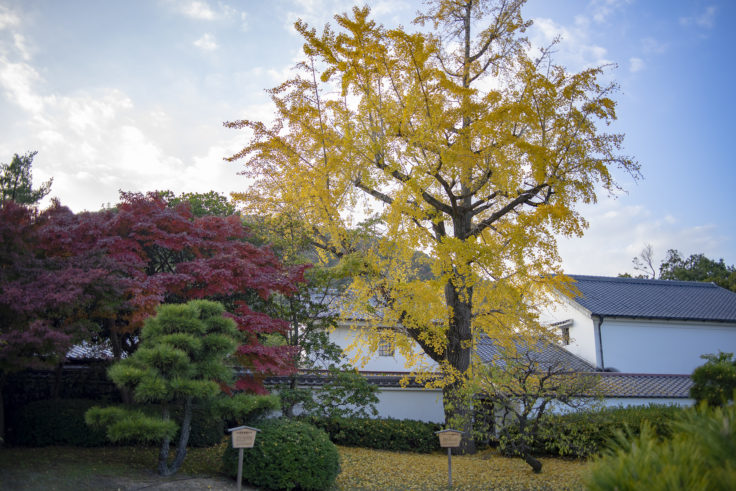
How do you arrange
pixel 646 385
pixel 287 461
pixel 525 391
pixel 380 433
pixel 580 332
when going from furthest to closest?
1. pixel 580 332
2. pixel 646 385
3. pixel 380 433
4. pixel 525 391
5. pixel 287 461

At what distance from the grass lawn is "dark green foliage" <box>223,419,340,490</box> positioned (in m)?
0.41

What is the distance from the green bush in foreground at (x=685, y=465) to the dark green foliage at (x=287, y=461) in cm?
531

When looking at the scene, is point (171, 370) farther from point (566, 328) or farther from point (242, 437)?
point (566, 328)

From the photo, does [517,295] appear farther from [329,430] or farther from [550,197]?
[329,430]

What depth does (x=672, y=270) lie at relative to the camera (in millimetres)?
40719

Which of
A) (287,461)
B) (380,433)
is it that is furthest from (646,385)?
(287,461)

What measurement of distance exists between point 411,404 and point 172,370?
9.71m

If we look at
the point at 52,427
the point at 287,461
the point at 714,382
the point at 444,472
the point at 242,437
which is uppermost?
the point at 714,382

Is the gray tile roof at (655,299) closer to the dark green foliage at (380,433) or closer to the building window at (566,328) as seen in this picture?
the building window at (566,328)

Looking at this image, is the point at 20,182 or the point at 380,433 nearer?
the point at 380,433

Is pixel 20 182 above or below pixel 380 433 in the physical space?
above

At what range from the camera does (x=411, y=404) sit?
52.3 feet

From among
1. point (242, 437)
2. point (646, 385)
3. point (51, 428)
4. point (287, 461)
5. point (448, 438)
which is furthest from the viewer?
point (646, 385)

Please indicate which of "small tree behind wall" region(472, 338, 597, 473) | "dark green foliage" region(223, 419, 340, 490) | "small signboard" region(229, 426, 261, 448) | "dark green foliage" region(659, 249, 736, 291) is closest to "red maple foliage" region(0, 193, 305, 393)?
"dark green foliage" region(223, 419, 340, 490)
